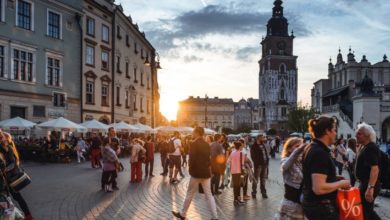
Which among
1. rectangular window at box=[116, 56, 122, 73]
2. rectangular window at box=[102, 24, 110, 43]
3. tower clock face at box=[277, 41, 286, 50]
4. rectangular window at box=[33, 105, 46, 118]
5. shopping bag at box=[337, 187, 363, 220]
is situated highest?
tower clock face at box=[277, 41, 286, 50]

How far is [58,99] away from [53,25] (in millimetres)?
5549

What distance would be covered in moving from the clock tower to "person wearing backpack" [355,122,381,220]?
117m

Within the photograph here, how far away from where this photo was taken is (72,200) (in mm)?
12078

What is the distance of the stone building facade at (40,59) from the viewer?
2881 cm

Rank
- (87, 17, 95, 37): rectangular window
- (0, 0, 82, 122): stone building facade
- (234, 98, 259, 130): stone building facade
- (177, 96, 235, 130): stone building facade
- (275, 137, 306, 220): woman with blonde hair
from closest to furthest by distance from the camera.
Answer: (275, 137, 306, 220): woman with blonde hair → (0, 0, 82, 122): stone building facade → (87, 17, 95, 37): rectangular window → (177, 96, 235, 130): stone building facade → (234, 98, 259, 130): stone building facade

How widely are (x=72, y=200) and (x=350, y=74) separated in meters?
64.4

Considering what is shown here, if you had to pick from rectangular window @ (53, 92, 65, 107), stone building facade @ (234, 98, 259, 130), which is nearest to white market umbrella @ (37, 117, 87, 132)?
rectangular window @ (53, 92, 65, 107)

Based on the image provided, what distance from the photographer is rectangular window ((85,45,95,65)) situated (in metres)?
37.4

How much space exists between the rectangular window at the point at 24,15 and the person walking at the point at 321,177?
2885 cm

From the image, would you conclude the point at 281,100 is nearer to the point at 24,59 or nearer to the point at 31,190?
the point at 24,59

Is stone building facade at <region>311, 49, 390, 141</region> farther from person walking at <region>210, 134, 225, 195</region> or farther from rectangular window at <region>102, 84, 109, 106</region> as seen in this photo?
person walking at <region>210, 134, 225, 195</region>

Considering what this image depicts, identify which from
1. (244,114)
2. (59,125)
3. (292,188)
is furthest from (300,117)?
(244,114)

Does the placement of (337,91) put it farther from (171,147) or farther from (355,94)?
(171,147)

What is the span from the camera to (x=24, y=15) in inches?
1200
